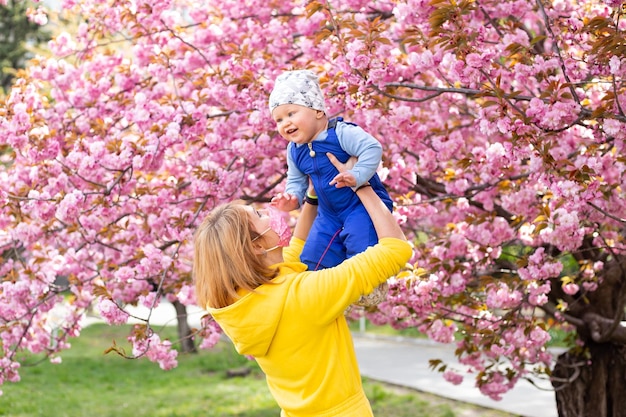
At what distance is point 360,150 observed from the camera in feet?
7.98

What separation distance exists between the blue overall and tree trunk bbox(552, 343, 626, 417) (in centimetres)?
355

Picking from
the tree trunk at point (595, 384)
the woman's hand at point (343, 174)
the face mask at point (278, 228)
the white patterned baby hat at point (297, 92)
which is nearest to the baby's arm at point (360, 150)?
the woman's hand at point (343, 174)

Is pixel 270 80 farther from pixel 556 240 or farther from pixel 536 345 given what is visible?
pixel 536 345

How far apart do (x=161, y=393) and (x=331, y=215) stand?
821 centimetres

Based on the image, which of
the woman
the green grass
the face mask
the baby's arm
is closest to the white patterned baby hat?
the baby's arm

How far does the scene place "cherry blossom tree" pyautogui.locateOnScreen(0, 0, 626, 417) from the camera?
3994 millimetres

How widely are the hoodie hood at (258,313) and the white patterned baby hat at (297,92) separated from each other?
52 cm

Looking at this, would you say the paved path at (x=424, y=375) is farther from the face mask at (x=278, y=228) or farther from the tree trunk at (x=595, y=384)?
the face mask at (x=278, y=228)

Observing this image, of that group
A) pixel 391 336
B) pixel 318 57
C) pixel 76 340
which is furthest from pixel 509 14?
pixel 76 340

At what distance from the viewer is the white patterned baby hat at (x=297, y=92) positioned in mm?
2445

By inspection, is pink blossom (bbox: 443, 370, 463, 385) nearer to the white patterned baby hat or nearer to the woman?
the woman

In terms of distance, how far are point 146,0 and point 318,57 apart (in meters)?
1.34

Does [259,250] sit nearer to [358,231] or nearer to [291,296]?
[291,296]

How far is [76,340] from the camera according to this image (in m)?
16.4
